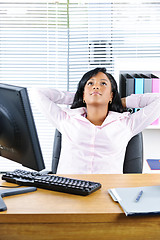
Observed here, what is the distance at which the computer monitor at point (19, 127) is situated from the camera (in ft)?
4.24

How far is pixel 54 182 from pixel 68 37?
2362mm

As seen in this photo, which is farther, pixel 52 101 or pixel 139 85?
pixel 139 85

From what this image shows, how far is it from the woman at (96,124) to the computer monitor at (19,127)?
77 cm

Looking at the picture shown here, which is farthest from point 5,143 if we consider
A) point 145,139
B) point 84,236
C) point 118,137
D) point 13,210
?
point 145,139

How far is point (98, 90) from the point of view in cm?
222

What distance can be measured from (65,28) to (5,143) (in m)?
2.37

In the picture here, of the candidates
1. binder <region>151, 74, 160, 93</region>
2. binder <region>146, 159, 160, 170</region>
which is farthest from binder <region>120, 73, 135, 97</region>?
binder <region>146, 159, 160, 170</region>

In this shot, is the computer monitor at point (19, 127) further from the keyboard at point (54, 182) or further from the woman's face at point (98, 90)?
the woman's face at point (98, 90)

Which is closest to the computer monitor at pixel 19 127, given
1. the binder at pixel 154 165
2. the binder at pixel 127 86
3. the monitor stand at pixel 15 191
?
the monitor stand at pixel 15 191

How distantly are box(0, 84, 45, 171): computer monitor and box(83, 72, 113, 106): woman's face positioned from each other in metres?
0.87

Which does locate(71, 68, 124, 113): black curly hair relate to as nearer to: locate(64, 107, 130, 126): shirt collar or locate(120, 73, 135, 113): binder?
locate(64, 107, 130, 126): shirt collar

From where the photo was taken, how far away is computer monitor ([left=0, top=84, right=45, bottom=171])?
4.24 ft

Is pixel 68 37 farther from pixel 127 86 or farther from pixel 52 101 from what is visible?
pixel 52 101

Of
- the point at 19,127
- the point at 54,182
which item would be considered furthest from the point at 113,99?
the point at 19,127
